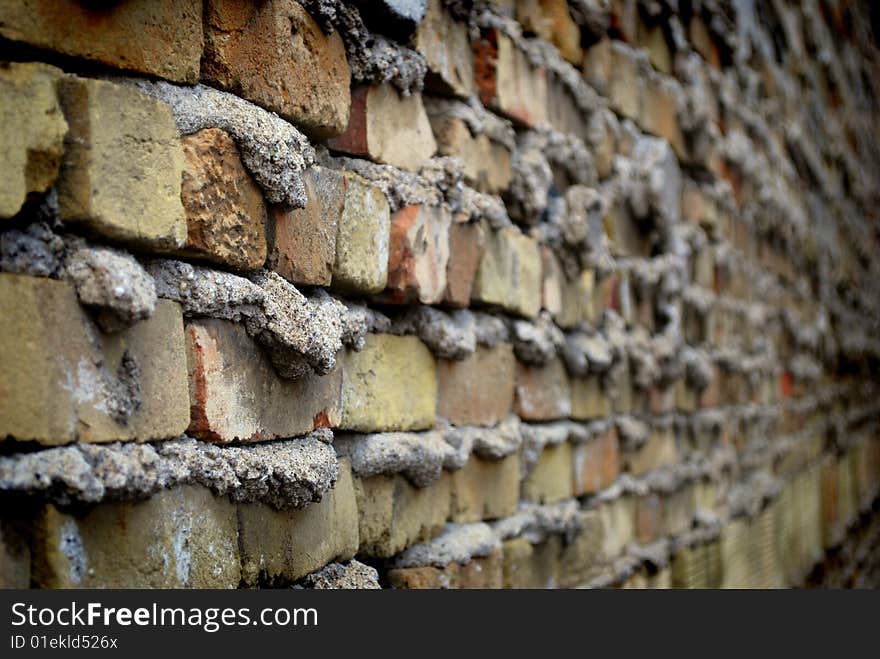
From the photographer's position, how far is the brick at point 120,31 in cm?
75

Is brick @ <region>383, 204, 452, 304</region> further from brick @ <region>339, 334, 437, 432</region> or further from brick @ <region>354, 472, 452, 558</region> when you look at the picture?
brick @ <region>354, 472, 452, 558</region>

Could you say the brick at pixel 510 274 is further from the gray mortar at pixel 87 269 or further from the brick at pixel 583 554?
the gray mortar at pixel 87 269

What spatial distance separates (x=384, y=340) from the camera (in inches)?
49.5

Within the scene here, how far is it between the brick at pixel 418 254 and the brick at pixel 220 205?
29 cm

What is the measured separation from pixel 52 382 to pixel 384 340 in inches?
21.7

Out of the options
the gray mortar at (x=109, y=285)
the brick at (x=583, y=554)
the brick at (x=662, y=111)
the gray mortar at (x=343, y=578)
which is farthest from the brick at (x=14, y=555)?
the brick at (x=662, y=111)

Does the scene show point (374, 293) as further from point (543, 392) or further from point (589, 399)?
point (589, 399)

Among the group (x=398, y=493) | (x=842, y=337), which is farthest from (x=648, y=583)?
(x=842, y=337)

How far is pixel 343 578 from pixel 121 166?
1.78ft

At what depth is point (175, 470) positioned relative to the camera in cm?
86

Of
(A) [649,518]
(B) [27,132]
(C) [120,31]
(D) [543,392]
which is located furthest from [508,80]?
(A) [649,518]

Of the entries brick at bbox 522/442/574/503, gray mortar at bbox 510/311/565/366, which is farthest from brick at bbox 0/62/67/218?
brick at bbox 522/442/574/503

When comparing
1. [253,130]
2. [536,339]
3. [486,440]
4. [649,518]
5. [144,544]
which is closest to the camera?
[144,544]

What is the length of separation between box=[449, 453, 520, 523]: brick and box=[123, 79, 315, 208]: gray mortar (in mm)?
564
